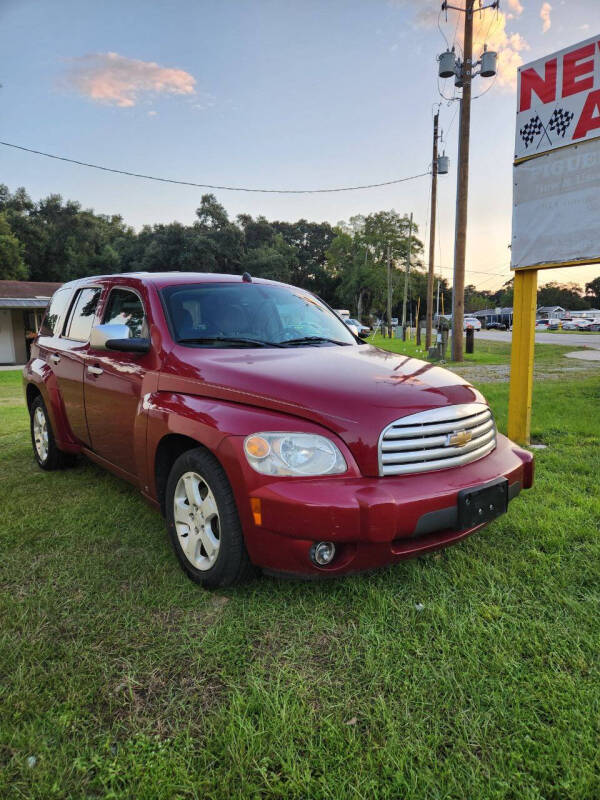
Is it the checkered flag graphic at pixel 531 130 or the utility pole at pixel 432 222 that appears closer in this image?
the checkered flag graphic at pixel 531 130

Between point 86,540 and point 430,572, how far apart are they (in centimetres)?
209

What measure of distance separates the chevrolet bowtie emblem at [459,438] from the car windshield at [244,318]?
123 cm

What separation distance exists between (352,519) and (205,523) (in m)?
0.83

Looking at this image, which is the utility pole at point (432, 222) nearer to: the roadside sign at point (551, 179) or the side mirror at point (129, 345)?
the roadside sign at point (551, 179)

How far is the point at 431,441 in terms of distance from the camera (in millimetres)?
2449

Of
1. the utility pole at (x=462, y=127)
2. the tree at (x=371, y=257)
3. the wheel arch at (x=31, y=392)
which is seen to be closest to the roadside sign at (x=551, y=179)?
the wheel arch at (x=31, y=392)

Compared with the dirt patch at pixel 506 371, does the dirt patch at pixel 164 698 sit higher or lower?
lower

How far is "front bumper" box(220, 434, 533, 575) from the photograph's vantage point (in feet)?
7.27

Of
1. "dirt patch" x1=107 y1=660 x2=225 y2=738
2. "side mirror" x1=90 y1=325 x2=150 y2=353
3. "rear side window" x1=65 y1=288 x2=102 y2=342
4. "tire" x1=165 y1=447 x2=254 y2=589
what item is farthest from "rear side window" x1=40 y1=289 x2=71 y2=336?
"dirt patch" x1=107 y1=660 x2=225 y2=738

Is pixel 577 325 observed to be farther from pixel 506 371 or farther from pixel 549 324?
pixel 506 371

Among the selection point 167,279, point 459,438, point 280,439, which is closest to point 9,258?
point 167,279

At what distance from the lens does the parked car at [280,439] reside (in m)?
2.29

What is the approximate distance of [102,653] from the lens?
7.23 ft

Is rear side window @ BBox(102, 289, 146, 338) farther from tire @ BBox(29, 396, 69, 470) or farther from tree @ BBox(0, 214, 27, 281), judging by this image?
tree @ BBox(0, 214, 27, 281)
